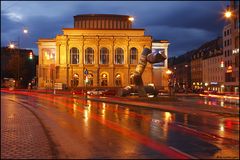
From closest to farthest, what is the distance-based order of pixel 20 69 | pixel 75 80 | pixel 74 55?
pixel 20 69 → pixel 75 80 → pixel 74 55

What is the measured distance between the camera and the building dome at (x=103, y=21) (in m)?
135

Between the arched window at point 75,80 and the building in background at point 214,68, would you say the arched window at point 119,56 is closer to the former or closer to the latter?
the arched window at point 75,80

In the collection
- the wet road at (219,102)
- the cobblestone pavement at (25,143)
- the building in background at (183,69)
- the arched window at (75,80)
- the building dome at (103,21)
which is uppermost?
the building dome at (103,21)

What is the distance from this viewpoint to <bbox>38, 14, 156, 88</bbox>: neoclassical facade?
121 m

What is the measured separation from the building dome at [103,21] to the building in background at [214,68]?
2734 cm

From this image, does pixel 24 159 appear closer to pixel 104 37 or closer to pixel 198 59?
pixel 104 37

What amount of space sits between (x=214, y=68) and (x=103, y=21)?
37242 millimetres

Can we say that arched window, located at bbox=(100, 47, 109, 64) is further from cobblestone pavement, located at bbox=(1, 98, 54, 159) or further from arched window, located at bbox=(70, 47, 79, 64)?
cobblestone pavement, located at bbox=(1, 98, 54, 159)

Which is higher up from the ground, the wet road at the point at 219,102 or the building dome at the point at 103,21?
the building dome at the point at 103,21

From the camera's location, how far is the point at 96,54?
123 m

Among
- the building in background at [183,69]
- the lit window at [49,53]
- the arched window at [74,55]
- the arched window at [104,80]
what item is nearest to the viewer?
the arched window at [74,55]

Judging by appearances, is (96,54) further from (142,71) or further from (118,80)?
(142,71)

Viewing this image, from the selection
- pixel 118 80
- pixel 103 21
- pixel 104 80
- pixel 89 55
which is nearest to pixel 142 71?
pixel 104 80

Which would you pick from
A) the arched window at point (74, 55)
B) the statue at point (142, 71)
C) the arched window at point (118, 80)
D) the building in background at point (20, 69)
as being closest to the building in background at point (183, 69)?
the arched window at point (118, 80)
